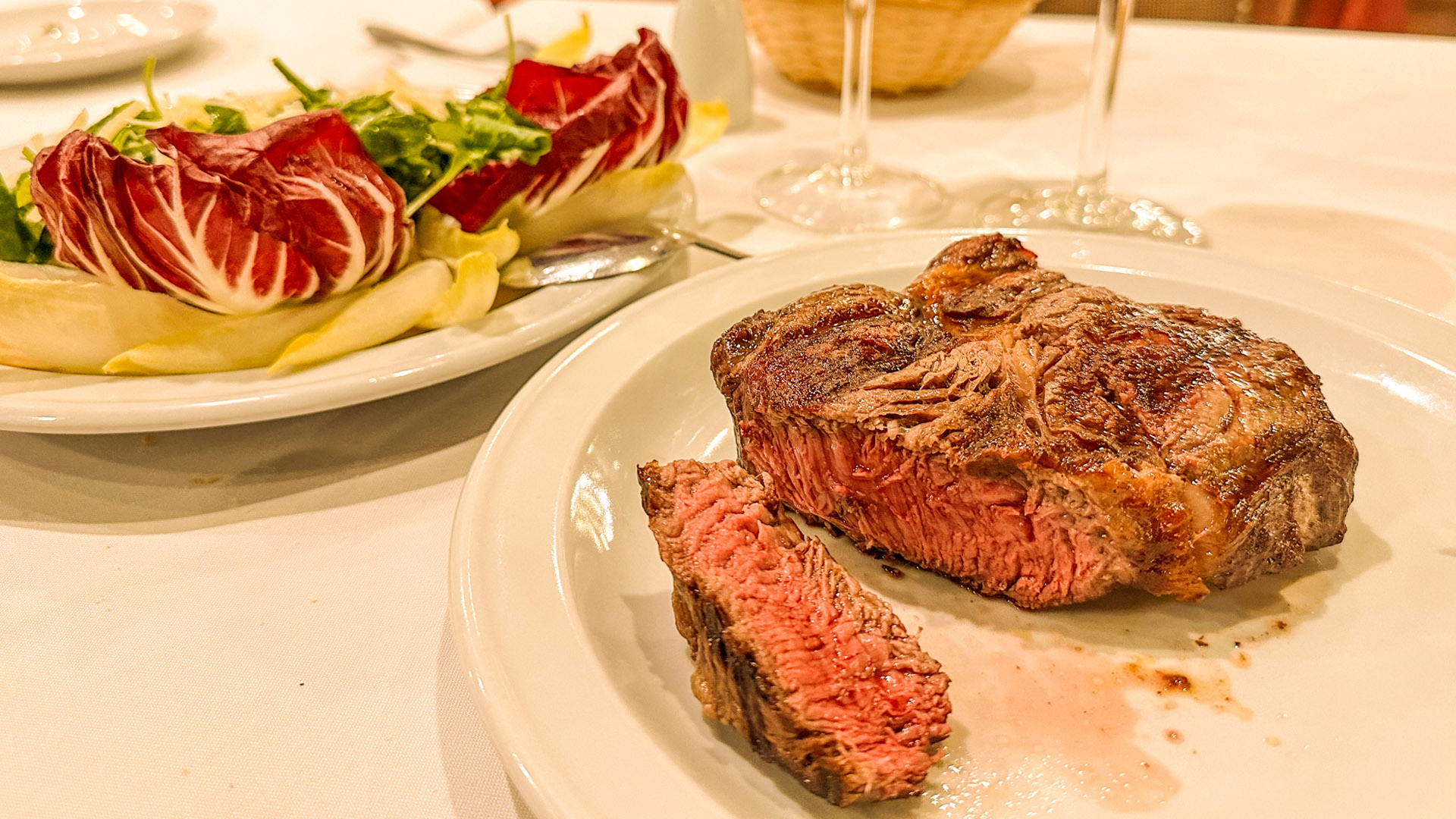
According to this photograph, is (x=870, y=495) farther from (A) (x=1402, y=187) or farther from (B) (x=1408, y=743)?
(A) (x=1402, y=187)

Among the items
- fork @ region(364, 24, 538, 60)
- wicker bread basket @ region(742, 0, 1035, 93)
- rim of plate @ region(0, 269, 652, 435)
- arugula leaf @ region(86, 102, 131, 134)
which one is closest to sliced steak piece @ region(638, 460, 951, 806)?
rim of plate @ region(0, 269, 652, 435)

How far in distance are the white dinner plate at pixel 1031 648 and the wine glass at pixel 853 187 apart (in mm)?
1290

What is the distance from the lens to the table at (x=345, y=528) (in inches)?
59.7

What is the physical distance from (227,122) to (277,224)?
1.97 feet

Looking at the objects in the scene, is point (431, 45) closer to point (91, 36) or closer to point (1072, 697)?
point (91, 36)

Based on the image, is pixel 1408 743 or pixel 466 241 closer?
pixel 1408 743

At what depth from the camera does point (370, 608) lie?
1.83 metres

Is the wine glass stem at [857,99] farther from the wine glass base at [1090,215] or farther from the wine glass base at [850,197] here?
the wine glass base at [1090,215]

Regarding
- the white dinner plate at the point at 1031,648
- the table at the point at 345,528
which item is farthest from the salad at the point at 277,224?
the white dinner plate at the point at 1031,648

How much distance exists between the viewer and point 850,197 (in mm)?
3527

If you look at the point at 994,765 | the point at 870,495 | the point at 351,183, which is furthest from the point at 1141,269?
the point at 351,183

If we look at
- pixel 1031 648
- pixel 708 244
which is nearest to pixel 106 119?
pixel 708 244

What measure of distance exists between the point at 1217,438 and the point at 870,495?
63 centimetres

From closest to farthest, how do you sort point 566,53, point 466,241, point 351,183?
Answer: point 351,183, point 466,241, point 566,53
